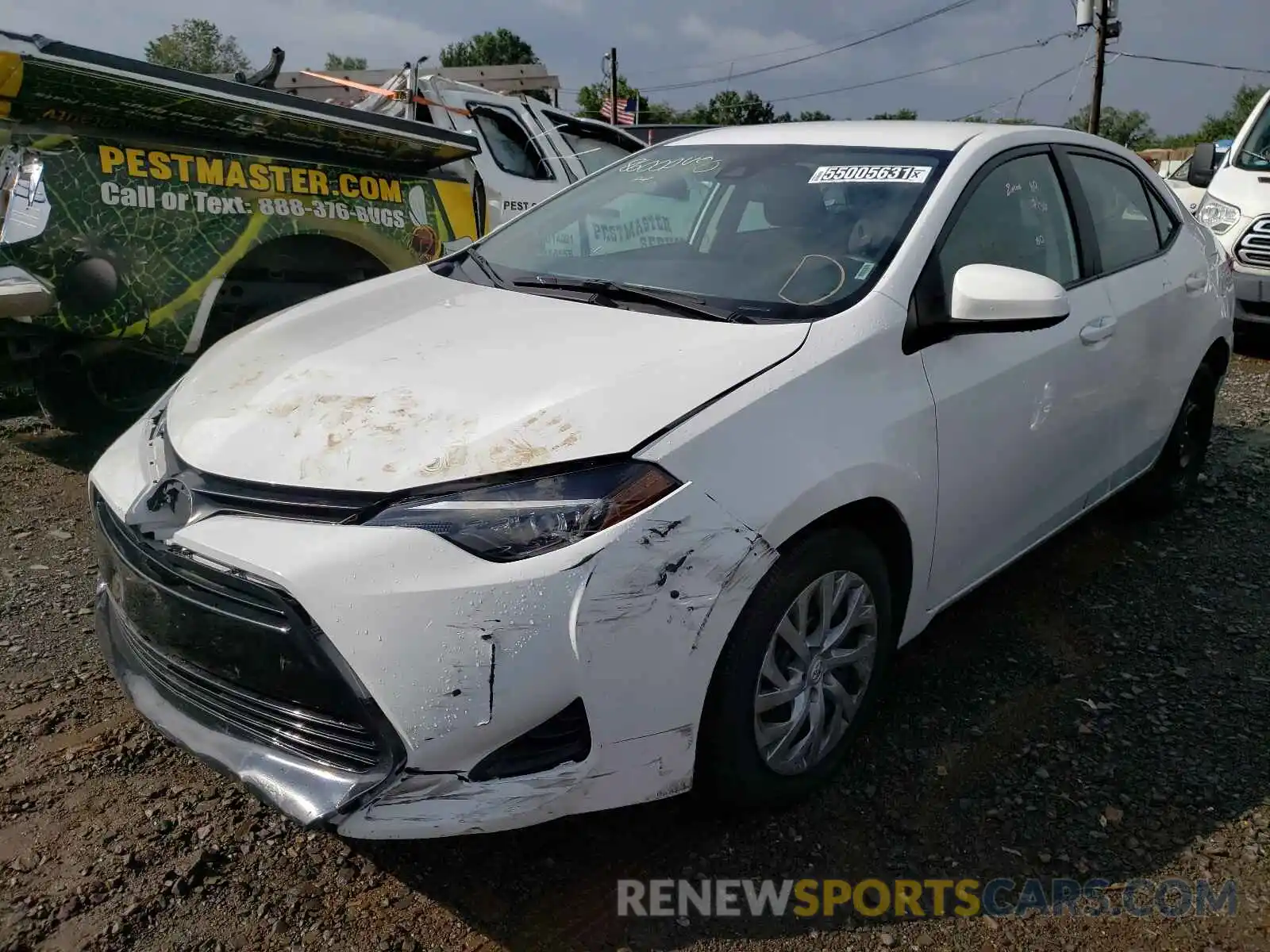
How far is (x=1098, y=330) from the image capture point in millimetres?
3275

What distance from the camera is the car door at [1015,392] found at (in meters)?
2.71

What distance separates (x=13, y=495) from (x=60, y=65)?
1926 mm

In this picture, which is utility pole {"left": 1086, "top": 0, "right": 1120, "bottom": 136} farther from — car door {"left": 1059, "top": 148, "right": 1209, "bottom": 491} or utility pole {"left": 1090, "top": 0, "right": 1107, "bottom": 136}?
car door {"left": 1059, "top": 148, "right": 1209, "bottom": 491}

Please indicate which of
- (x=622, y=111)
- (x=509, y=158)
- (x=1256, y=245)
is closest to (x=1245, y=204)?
(x=1256, y=245)

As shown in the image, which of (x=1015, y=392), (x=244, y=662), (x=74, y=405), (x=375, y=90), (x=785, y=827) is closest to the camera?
(x=244, y=662)

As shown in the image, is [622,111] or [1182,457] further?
[622,111]

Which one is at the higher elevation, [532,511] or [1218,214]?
[532,511]

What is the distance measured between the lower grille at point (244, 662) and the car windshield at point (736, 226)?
1.34 meters

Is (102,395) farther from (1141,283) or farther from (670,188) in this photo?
(1141,283)

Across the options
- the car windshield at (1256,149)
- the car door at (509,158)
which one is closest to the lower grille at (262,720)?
the car door at (509,158)

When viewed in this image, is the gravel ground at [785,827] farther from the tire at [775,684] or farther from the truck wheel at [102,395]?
the truck wheel at [102,395]

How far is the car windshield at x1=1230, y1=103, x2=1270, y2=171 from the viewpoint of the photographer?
8414mm

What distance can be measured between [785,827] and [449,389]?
134cm

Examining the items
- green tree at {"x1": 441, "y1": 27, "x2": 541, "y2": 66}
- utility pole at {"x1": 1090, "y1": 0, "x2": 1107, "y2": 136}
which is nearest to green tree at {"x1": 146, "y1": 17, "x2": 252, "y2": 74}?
green tree at {"x1": 441, "y1": 27, "x2": 541, "y2": 66}
